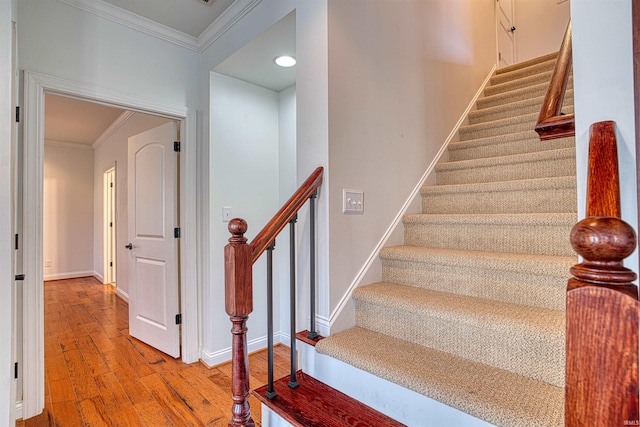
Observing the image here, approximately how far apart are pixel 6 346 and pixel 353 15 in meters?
2.28

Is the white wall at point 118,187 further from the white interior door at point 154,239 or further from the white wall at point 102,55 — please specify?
the white wall at point 102,55

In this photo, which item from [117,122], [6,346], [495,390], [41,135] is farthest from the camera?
[117,122]

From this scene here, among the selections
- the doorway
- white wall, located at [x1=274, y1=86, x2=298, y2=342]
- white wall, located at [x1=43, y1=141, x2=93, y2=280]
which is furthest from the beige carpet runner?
white wall, located at [x1=43, y1=141, x2=93, y2=280]

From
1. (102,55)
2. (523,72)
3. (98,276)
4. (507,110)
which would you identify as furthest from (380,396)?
(98,276)

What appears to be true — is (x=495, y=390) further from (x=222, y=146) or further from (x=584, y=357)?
(x=222, y=146)

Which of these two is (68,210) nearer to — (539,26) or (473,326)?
(473,326)

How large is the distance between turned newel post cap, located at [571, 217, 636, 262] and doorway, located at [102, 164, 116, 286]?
6.52m

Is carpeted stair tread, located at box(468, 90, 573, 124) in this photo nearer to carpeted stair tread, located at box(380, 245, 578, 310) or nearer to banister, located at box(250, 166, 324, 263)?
carpeted stair tread, located at box(380, 245, 578, 310)

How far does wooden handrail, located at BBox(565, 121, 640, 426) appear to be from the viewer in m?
0.41

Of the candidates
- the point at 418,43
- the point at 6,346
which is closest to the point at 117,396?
the point at 6,346

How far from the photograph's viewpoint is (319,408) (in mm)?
1245

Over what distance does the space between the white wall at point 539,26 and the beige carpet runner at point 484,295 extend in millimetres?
2395

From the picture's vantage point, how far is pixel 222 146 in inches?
101

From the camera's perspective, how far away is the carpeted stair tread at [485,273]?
131 cm
